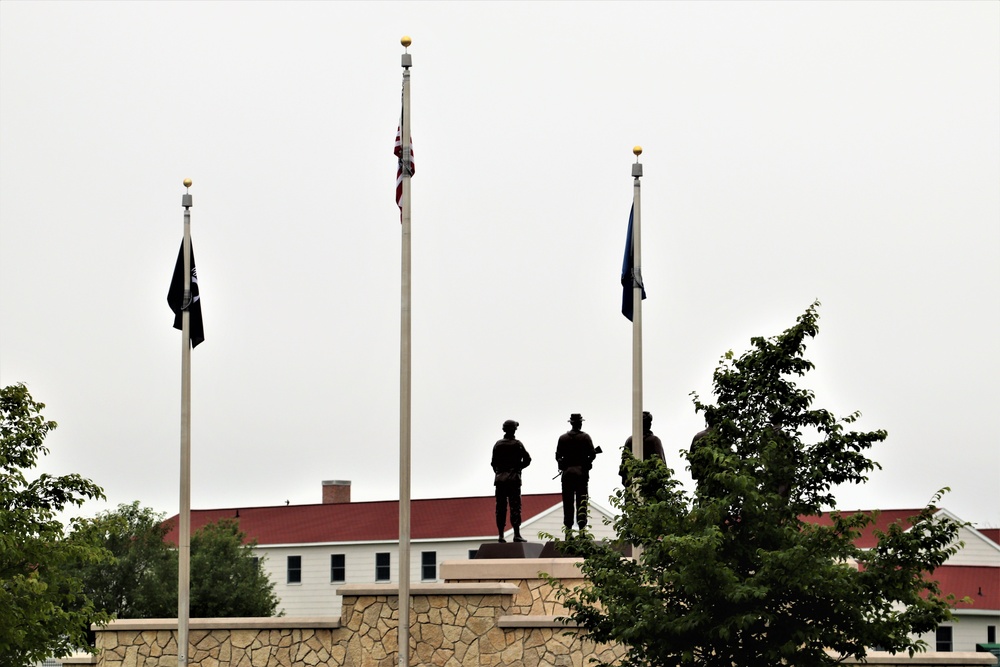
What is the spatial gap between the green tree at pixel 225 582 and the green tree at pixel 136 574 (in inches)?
32.7

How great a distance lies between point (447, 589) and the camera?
2403 centimetres

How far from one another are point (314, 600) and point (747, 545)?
42.0 m

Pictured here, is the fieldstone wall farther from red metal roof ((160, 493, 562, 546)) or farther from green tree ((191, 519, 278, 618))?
red metal roof ((160, 493, 562, 546))

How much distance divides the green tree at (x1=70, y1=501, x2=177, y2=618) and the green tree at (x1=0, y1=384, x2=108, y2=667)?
22677 mm

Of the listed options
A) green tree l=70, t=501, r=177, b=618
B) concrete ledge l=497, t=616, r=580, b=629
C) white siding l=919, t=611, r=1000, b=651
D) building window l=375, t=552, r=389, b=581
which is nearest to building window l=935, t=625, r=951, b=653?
white siding l=919, t=611, r=1000, b=651

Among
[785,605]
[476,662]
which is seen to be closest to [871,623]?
[785,605]

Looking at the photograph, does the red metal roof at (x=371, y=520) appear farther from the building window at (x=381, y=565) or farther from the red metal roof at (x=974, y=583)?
the red metal roof at (x=974, y=583)

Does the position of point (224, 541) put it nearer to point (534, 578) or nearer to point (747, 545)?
point (534, 578)

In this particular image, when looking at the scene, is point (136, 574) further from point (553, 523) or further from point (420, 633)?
point (420, 633)

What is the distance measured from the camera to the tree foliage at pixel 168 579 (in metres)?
48.3

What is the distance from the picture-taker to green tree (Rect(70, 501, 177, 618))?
4803 cm

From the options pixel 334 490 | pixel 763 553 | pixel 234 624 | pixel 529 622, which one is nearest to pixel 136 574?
pixel 334 490

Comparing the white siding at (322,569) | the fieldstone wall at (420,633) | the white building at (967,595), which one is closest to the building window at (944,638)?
the white building at (967,595)

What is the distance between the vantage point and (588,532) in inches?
773
